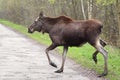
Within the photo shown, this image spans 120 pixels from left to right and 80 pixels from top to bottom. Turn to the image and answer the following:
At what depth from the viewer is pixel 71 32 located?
1077 cm

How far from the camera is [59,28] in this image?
1114 centimetres

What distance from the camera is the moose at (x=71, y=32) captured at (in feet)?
34.5

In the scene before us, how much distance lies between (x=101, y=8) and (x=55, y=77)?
17133 millimetres

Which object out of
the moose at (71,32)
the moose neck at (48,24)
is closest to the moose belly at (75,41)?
the moose at (71,32)

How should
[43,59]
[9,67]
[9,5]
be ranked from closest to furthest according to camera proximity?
[9,67] → [43,59] → [9,5]

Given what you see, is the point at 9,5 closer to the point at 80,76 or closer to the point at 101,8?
the point at 101,8

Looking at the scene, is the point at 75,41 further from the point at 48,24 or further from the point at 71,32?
the point at 48,24

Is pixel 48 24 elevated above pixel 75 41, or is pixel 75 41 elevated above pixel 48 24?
pixel 48 24

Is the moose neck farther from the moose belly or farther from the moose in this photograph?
the moose belly

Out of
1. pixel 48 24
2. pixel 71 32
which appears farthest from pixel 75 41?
pixel 48 24

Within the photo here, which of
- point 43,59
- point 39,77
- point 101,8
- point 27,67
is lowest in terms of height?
point 101,8

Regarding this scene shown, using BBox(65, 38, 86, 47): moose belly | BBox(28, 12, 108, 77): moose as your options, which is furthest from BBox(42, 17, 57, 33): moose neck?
BBox(65, 38, 86, 47): moose belly

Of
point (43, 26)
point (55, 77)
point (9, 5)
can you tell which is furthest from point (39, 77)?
point (9, 5)

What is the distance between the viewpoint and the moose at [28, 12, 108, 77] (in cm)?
1051
